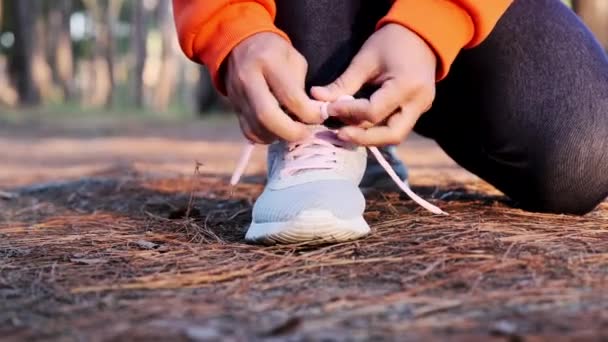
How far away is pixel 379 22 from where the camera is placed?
4.20 ft

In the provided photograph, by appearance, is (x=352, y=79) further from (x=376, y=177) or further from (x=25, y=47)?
(x=25, y=47)

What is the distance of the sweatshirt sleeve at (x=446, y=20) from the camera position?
1264mm

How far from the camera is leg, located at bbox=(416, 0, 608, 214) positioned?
1522 mm

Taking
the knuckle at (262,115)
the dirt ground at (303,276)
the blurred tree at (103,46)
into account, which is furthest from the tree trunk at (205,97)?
the knuckle at (262,115)

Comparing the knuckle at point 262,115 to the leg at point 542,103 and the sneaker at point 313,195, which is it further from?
the leg at point 542,103

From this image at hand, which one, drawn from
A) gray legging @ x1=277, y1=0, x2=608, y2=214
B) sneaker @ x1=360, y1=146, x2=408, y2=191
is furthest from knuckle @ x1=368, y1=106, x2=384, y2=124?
sneaker @ x1=360, y1=146, x2=408, y2=191

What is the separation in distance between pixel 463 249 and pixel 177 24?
65cm

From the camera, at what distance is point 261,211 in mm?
1298

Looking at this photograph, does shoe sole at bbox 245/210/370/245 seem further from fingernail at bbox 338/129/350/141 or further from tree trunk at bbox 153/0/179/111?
tree trunk at bbox 153/0/179/111

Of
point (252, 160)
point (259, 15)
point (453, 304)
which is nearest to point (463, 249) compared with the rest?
point (453, 304)

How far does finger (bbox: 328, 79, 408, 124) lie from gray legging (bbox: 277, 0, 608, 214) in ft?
1.06

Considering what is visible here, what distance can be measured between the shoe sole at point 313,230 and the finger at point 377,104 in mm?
155

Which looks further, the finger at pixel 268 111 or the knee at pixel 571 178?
the knee at pixel 571 178

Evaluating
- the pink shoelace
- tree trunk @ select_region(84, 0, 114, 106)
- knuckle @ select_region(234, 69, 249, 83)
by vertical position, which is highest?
knuckle @ select_region(234, 69, 249, 83)
